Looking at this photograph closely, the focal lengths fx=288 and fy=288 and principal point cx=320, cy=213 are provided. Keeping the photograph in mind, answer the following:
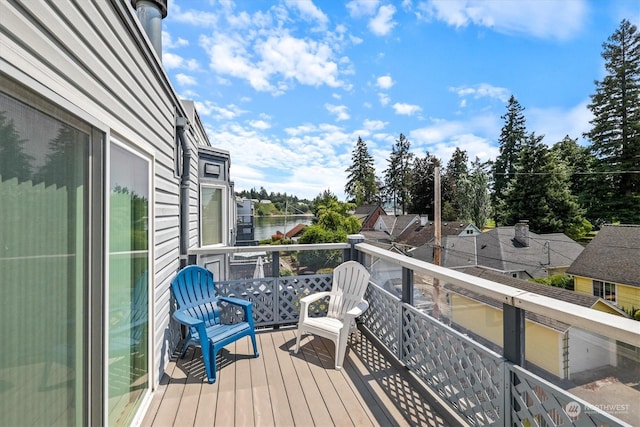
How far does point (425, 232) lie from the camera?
22766 mm

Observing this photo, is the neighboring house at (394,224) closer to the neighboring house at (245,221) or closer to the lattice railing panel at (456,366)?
the neighboring house at (245,221)

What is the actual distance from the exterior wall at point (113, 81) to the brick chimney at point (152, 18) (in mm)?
642

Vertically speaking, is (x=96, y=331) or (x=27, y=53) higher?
(x=27, y=53)

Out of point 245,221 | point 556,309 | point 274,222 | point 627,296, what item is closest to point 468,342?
point 556,309

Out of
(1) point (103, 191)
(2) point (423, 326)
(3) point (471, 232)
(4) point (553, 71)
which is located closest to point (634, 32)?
(4) point (553, 71)

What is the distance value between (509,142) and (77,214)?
3780cm

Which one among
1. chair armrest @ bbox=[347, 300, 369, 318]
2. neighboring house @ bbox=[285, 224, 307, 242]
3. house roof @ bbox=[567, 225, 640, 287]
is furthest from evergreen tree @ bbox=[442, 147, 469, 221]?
chair armrest @ bbox=[347, 300, 369, 318]

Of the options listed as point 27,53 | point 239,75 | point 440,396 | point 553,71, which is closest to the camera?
point 27,53

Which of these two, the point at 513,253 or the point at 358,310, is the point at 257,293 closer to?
the point at 358,310

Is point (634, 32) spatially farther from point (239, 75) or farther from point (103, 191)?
point (103, 191)

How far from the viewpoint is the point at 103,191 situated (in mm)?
1450

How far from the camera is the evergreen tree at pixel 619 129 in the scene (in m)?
19.7

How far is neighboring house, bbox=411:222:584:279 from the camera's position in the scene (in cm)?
1400

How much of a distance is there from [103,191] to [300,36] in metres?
6.49
